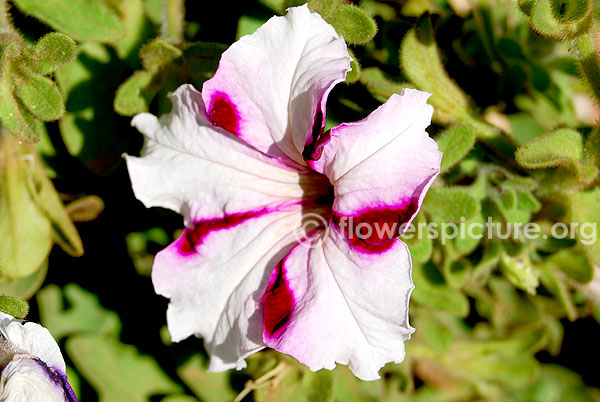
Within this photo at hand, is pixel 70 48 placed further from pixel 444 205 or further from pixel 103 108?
pixel 444 205

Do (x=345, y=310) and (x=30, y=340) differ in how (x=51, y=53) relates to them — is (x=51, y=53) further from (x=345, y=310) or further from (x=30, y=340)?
(x=345, y=310)

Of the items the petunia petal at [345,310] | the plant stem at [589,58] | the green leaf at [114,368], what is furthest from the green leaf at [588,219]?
the green leaf at [114,368]

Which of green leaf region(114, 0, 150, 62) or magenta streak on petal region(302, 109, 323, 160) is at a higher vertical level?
magenta streak on petal region(302, 109, 323, 160)

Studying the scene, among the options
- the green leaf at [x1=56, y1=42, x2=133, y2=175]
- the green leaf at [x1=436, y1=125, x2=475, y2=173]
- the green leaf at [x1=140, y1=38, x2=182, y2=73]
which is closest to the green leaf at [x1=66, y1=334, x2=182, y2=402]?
the green leaf at [x1=56, y1=42, x2=133, y2=175]

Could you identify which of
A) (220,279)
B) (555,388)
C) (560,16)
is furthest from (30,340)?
(555,388)

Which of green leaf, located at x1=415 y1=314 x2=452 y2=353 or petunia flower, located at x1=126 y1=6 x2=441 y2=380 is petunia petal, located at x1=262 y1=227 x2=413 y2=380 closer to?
petunia flower, located at x1=126 y1=6 x2=441 y2=380

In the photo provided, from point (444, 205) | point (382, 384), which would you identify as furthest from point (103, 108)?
point (382, 384)

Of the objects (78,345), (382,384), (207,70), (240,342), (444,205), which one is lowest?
(382,384)
